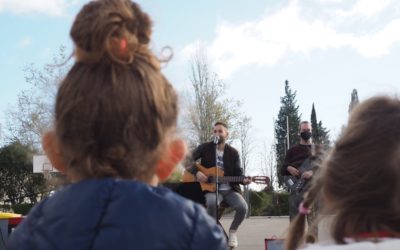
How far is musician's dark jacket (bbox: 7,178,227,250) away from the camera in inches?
56.1

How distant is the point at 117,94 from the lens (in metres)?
1.48

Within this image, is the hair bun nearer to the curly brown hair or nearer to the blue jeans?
the curly brown hair

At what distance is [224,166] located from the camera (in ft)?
27.9

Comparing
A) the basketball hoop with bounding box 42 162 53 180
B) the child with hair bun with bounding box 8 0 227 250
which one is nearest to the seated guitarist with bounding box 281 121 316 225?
the basketball hoop with bounding box 42 162 53 180

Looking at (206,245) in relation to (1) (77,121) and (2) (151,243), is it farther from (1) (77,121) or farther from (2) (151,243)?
(1) (77,121)

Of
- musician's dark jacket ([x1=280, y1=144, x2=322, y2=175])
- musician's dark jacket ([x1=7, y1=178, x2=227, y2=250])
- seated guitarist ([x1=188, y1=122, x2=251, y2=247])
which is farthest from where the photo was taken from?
musician's dark jacket ([x1=280, y1=144, x2=322, y2=175])

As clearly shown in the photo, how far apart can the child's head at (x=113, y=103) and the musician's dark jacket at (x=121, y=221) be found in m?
0.07

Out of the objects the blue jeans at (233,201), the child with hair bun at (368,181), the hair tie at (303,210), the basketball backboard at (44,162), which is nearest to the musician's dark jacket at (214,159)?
the blue jeans at (233,201)

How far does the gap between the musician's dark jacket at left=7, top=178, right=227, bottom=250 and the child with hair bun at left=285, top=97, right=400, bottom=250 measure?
375 mm

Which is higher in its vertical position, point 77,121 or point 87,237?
point 77,121

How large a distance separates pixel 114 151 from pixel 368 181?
68 cm

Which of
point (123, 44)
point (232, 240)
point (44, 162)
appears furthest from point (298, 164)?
point (123, 44)

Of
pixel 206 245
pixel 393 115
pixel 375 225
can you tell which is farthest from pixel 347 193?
pixel 206 245

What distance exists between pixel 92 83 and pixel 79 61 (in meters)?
0.09
